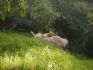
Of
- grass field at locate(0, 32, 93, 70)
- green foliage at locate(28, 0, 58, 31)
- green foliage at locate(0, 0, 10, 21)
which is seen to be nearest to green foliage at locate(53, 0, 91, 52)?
green foliage at locate(28, 0, 58, 31)

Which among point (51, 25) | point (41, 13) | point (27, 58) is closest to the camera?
point (27, 58)

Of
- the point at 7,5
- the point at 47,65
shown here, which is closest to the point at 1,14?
the point at 7,5

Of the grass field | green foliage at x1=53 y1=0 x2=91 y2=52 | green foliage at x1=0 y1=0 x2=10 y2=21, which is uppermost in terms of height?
green foliage at x1=0 y1=0 x2=10 y2=21

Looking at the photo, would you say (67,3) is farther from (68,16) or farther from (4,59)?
(4,59)

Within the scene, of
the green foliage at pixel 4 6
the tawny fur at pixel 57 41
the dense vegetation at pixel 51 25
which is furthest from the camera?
the tawny fur at pixel 57 41

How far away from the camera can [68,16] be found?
20.0m

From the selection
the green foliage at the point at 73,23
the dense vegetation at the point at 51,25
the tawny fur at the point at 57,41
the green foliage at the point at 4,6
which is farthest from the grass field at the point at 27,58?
the green foliage at the point at 73,23

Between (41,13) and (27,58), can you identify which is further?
(41,13)

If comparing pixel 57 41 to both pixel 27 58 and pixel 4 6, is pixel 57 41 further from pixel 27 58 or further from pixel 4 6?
pixel 4 6

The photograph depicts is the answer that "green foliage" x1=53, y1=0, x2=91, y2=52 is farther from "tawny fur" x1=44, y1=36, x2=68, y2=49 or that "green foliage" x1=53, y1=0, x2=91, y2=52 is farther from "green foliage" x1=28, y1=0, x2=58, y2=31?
"tawny fur" x1=44, y1=36, x2=68, y2=49

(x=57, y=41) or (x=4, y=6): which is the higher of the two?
(x=4, y=6)

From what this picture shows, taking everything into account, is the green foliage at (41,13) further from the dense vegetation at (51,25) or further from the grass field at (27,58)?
the grass field at (27,58)

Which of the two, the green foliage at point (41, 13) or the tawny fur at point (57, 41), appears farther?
the green foliage at point (41, 13)

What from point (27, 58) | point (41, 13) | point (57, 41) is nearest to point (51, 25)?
point (41, 13)
